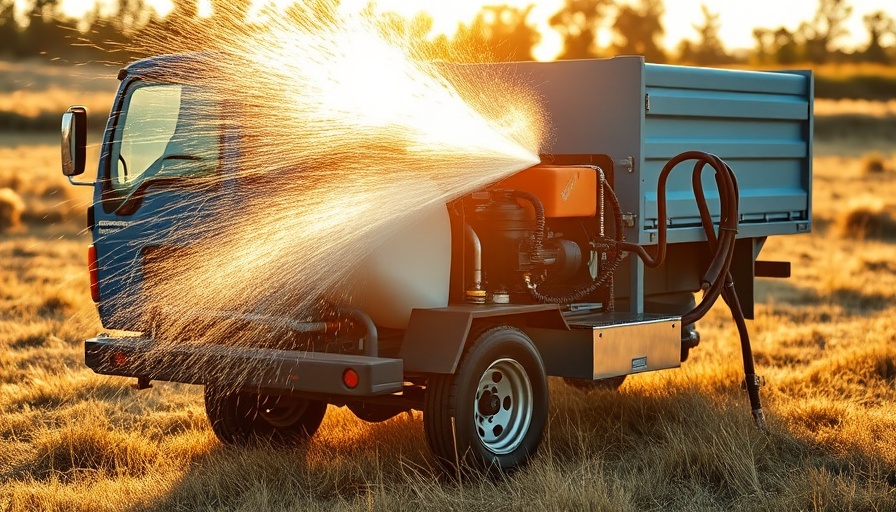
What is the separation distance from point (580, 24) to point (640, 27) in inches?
220

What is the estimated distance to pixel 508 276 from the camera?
275 inches

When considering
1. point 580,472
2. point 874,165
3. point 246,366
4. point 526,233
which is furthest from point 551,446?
point 874,165

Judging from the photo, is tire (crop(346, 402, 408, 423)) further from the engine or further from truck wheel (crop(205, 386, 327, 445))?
the engine

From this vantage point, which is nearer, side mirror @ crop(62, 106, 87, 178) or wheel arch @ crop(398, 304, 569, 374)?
wheel arch @ crop(398, 304, 569, 374)

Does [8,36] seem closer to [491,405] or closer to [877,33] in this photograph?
[877,33]

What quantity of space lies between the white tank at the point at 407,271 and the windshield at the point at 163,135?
3.28ft

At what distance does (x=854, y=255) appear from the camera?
18062 millimetres

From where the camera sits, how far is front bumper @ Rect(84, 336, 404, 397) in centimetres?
598

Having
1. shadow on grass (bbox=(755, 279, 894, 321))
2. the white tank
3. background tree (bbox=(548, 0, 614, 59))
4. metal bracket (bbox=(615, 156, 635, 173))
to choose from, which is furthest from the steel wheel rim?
background tree (bbox=(548, 0, 614, 59))

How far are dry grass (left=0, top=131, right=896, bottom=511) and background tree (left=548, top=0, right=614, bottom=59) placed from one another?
219 feet

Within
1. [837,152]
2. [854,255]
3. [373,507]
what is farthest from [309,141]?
[837,152]

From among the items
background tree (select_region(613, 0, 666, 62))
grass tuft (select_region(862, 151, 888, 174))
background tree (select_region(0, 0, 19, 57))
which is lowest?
grass tuft (select_region(862, 151, 888, 174))

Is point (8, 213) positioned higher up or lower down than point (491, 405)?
higher up

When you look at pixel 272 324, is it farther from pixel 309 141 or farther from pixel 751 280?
pixel 751 280
